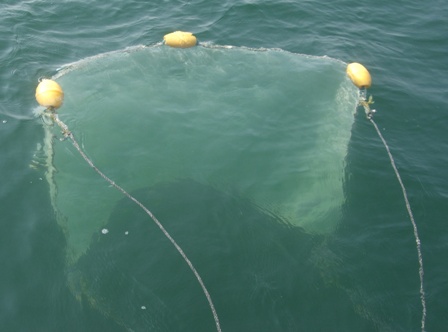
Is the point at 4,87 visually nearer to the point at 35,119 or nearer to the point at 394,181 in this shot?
the point at 35,119

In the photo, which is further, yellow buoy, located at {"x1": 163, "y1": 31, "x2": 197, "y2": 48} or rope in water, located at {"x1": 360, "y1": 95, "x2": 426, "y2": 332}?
yellow buoy, located at {"x1": 163, "y1": 31, "x2": 197, "y2": 48}

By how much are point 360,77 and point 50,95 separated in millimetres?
6555

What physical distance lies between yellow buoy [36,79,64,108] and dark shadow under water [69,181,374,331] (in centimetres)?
288

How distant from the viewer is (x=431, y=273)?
256 inches

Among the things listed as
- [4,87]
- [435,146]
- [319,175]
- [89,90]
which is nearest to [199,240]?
[319,175]

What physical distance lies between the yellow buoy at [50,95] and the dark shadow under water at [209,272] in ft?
9.46

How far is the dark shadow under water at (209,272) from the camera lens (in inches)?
232

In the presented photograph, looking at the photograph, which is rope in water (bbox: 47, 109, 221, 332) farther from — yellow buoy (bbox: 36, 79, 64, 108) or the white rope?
the white rope

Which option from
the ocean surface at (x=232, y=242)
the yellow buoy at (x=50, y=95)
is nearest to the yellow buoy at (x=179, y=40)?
the ocean surface at (x=232, y=242)

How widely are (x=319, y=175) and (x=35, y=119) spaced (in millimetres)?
5760

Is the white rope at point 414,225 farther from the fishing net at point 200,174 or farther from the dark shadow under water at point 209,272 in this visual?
the dark shadow under water at point 209,272

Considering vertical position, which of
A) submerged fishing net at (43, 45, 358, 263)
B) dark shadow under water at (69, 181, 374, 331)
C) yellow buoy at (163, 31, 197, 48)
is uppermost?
yellow buoy at (163, 31, 197, 48)

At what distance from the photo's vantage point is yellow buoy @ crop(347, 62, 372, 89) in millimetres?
9578

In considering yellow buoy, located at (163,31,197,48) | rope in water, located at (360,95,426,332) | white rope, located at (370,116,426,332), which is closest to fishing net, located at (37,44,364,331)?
yellow buoy, located at (163,31,197,48)
